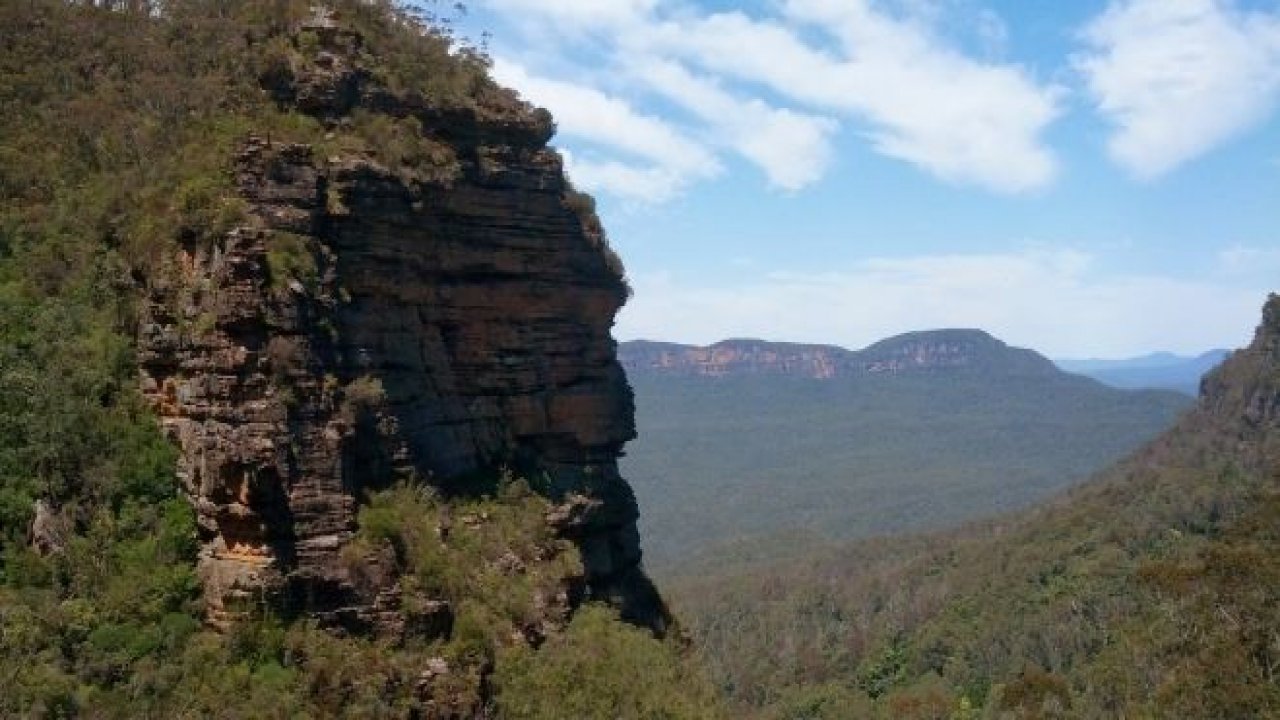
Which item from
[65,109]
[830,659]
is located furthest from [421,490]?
[830,659]

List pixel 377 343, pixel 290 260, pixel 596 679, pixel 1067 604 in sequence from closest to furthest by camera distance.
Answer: pixel 290 260 → pixel 596 679 → pixel 377 343 → pixel 1067 604

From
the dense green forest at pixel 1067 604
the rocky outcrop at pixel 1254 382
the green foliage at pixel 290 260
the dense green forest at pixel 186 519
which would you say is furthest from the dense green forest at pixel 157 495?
the rocky outcrop at pixel 1254 382

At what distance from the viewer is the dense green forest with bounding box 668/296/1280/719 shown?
1448 inches

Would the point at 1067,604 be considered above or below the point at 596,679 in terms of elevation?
below

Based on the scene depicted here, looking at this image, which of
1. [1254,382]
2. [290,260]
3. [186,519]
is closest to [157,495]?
[186,519]

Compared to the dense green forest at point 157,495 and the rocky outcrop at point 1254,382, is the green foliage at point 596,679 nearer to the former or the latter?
the dense green forest at point 157,495

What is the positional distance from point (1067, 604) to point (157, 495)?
227 ft

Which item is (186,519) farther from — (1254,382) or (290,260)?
(1254,382)

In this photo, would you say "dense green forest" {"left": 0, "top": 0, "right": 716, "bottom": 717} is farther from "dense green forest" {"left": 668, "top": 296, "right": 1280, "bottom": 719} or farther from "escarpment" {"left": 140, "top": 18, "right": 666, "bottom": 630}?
"dense green forest" {"left": 668, "top": 296, "right": 1280, "bottom": 719}

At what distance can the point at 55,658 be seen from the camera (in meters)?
20.7

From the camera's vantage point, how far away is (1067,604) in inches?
3051

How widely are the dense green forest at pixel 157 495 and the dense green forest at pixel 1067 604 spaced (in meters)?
18.6

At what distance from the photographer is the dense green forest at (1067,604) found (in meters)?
36.8

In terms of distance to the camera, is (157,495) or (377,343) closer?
(157,495)
